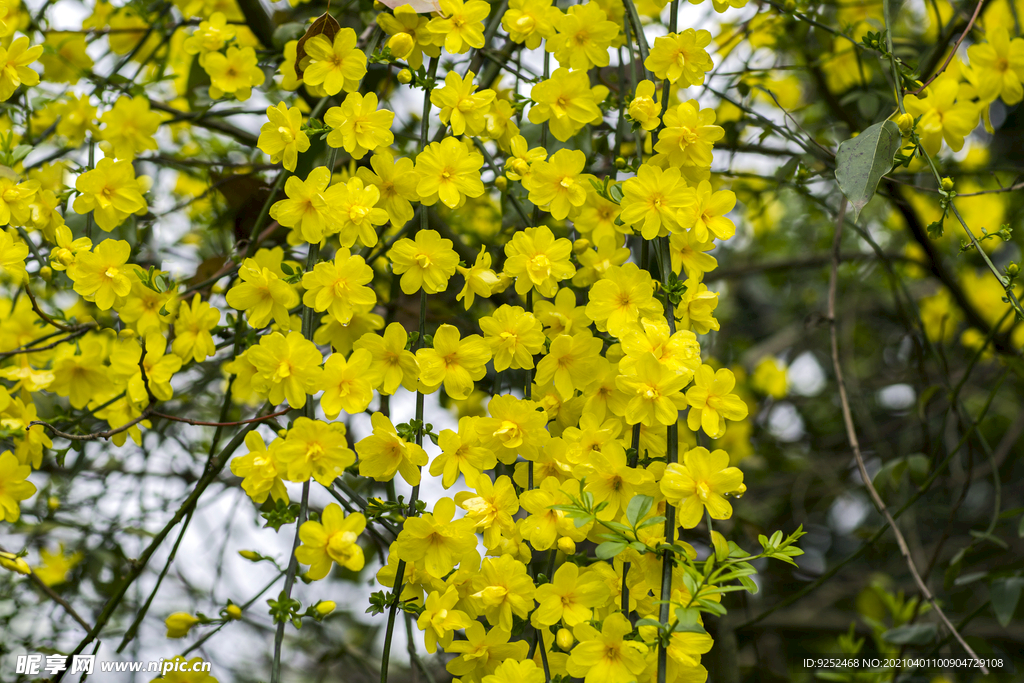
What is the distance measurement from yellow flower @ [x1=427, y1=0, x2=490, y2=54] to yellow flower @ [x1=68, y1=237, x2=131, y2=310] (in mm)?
488

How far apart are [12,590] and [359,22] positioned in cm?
142

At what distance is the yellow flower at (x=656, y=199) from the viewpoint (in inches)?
31.9

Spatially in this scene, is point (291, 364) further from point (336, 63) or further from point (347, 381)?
point (336, 63)

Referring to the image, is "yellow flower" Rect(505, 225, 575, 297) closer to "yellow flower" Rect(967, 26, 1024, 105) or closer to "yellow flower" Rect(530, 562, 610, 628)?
"yellow flower" Rect(530, 562, 610, 628)

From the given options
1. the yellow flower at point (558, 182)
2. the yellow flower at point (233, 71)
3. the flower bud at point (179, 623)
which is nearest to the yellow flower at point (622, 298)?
the yellow flower at point (558, 182)

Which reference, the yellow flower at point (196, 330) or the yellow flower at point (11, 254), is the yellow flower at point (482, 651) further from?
the yellow flower at point (11, 254)

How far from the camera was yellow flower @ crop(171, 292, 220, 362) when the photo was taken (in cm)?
96

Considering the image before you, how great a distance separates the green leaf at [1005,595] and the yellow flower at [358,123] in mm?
1290

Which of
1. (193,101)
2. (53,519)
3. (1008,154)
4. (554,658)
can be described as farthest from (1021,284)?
(53,519)

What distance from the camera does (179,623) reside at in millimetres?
889

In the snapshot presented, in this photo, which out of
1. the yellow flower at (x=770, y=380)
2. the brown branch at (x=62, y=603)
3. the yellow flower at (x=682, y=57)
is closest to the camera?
the yellow flower at (x=682, y=57)

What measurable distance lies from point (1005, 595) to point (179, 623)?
1.37 metres

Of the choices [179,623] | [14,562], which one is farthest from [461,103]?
[14,562]

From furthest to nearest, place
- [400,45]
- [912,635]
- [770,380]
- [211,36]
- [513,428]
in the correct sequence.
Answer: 1. [770,380]
2. [912,635]
3. [211,36]
4. [400,45]
5. [513,428]
